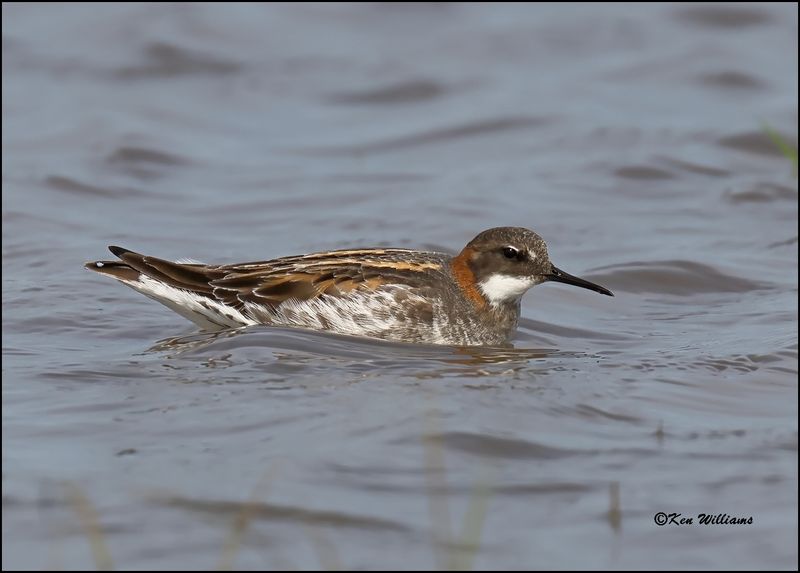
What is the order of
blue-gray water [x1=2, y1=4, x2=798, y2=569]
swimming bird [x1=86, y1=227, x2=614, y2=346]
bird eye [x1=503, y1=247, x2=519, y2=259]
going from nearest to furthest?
blue-gray water [x1=2, y1=4, x2=798, y2=569] → swimming bird [x1=86, y1=227, x2=614, y2=346] → bird eye [x1=503, y1=247, x2=519, y2=259]

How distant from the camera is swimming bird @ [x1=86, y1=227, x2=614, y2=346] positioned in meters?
9.81

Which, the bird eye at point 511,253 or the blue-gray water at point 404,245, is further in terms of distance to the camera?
the bird eye at point 511,253

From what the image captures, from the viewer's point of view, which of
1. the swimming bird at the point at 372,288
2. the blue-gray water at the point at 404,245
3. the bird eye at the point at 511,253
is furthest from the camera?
the bird eye at the point at 511,253

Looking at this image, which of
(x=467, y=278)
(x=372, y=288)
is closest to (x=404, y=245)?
(x=467, y=278)

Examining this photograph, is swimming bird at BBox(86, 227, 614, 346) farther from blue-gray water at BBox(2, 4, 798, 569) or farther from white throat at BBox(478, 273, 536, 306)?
blue-gray water at BBox(2, 4, 798, 569)

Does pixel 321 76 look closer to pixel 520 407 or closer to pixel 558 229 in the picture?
pixel 558 229

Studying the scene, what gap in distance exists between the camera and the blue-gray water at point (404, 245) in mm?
6547

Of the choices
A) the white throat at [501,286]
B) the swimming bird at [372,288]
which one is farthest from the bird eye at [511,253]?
the white throat at [501,286]

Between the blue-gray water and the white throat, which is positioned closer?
the blue-gray water

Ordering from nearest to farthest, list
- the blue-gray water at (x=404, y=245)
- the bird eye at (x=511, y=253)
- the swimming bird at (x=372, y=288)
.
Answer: the blue-gray water at (x=404, y=245)
the swimming bird at (x=372, y=288)
the bird eye at (x=511, y=253)

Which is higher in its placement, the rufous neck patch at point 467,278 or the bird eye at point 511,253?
the bird eye at point 511,253

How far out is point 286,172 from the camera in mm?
15273

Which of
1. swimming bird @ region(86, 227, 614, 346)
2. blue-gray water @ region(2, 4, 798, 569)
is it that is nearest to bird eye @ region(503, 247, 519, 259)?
swimming bird @ region(86, 227, 614, 346)

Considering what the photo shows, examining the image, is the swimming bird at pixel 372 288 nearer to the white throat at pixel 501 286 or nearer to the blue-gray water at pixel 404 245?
the white throat at pixel 501 286
